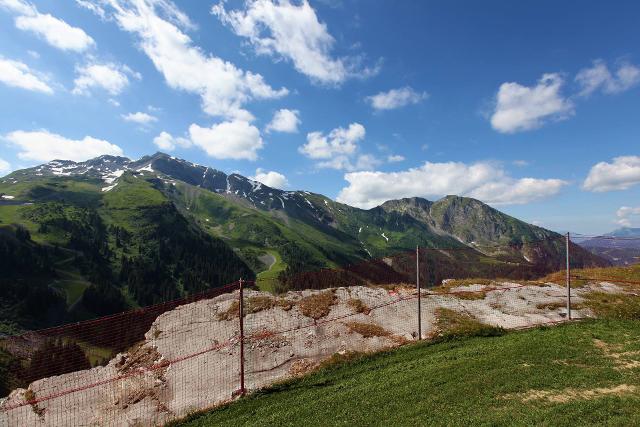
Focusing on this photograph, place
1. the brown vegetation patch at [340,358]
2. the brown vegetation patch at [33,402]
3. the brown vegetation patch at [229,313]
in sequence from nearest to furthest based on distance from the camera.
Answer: the brown vegetation patch at [33,402], the brown vegetation patch at [340,358], the brown vegetation patch at [229,313]

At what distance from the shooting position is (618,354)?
18.7 meters

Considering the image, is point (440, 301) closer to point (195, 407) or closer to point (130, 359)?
point (195, 407)

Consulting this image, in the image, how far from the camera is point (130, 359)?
2447 centimetres

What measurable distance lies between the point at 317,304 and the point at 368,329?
5382mm

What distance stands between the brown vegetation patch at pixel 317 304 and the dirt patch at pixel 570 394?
16.0 m

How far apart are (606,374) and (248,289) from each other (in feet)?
83.0

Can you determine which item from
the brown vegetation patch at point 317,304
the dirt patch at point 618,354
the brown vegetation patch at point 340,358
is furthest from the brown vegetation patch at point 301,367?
the dirt patch at point 618,354

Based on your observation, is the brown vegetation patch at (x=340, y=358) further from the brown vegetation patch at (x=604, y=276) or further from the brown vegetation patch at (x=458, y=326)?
the brown vegetation patch at (x=604, y=276)

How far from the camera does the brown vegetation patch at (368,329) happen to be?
25812mm

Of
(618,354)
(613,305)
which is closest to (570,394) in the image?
(618,354)

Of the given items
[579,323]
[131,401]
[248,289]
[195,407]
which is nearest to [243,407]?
[195,407]

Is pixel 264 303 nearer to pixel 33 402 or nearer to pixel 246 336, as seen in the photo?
pixel 246 336

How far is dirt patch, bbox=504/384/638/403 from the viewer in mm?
14233

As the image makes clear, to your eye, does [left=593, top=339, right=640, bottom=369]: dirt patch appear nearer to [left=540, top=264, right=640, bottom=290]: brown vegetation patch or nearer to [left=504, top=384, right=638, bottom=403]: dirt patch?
[left=504, top=384, right=638, bottom=403]: dirt patch
